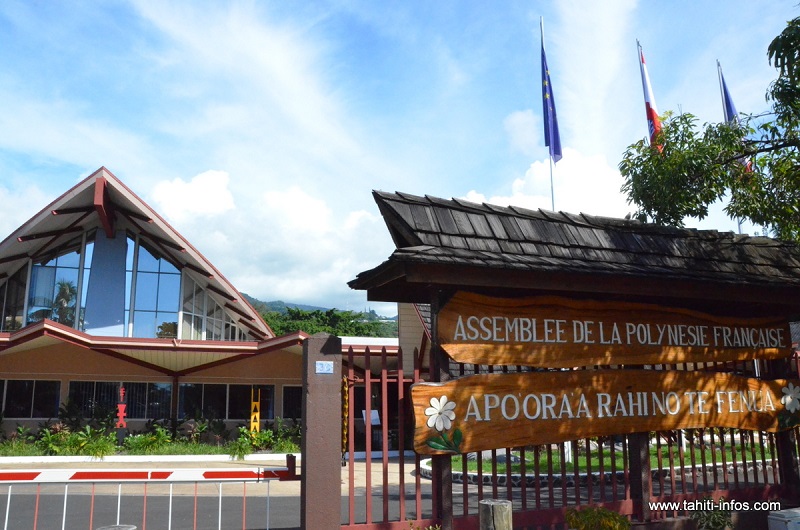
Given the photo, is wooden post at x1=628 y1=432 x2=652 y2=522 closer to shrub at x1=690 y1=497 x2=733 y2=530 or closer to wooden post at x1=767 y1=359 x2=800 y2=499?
shrub at x1=690 y1=497 x2=733 y2=530

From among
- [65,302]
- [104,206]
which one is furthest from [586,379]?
[65,302]

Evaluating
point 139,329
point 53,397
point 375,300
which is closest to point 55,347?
point 53,397

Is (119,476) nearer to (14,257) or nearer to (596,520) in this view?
(596,520)

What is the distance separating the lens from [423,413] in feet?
17.6

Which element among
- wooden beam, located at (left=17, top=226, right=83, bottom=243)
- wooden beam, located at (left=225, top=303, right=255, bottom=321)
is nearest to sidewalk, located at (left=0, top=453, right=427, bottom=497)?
wooden beam, located at (left=17, top=226, right=83, bottom=243)

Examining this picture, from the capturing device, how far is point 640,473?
641cm

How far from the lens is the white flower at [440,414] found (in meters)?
5.38

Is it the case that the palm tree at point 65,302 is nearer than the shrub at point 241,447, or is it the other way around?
the shrub at point 241,447

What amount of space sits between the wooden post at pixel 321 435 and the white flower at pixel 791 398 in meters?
5.30

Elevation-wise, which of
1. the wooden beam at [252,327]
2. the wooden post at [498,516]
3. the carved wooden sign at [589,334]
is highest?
the wooden beam at [252,327]

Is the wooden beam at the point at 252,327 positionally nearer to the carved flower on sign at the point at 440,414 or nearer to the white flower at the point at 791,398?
the white flower at the point at 791,398

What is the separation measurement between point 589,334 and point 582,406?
2.34ft

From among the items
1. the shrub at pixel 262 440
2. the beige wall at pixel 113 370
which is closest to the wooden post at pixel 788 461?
the shrub at pixel 262 440

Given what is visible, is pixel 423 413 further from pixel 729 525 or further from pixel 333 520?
pixel 729 525
